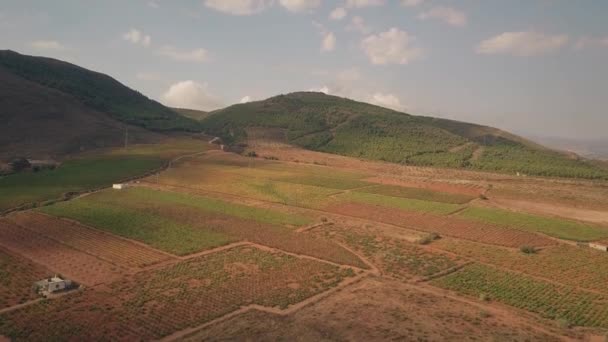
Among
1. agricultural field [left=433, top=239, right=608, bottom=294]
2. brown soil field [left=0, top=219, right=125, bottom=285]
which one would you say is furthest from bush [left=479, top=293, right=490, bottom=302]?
brown soil field [left=0, top=219, right=125, bottom=285]

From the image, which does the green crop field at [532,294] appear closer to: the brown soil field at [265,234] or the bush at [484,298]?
the bush at [484,298]

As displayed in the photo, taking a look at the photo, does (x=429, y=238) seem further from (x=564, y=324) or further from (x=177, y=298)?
(x=177, y=298)

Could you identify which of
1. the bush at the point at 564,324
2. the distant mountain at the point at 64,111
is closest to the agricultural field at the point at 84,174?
the distant mountain at the point at 64,111

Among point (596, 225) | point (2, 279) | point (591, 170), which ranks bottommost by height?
point (2, 279)

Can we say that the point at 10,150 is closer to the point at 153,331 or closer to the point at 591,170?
the point at 153,331

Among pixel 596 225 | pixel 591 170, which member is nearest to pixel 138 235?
pixel 596 225
